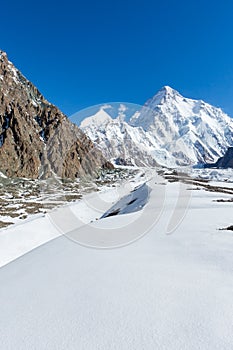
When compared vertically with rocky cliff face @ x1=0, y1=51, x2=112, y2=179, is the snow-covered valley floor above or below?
below

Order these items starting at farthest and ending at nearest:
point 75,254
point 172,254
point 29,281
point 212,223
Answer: point 212,223 → point 75,254 → point 172,254 → point 29,281

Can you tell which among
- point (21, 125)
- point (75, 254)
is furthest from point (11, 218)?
point (21, 125)

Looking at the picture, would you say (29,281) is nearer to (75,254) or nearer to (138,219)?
(75,254)

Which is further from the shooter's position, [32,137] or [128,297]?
[32,137]

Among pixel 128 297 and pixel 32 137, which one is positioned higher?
pixel 32 137

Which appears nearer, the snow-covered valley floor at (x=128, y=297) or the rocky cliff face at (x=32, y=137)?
the snow-covered valley floor at (x=128, y=297)

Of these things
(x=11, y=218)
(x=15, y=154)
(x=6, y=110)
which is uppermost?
(x=6, y=110)

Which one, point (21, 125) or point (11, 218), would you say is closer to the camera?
point (11, 218)

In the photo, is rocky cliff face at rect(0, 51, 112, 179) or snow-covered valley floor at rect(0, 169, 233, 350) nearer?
snow-covered valley floor at rect(0, 169, 233, 350)
